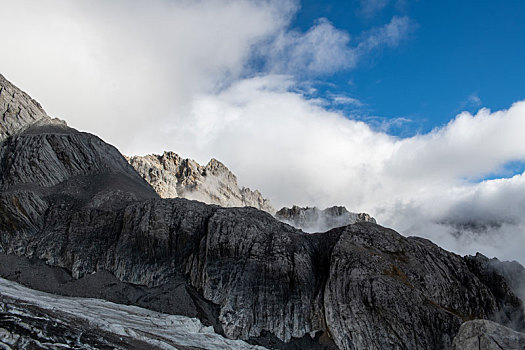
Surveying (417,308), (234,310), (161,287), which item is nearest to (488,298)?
(417,308)

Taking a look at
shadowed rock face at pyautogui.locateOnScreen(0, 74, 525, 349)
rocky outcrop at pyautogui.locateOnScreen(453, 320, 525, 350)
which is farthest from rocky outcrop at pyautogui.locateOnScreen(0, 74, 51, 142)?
rocky outcrop at pyautogui.locateOnScreen(453, 320, 525, 350)

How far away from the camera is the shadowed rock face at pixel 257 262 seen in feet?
223

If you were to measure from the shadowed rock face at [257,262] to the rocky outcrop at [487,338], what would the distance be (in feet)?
71.8

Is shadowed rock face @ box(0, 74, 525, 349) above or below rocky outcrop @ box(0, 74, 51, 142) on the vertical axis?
below

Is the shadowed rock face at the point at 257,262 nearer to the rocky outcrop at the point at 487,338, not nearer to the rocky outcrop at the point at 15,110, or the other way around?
the rocky outcrop at the point at 15,110

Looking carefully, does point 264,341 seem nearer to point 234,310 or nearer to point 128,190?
point 234,310

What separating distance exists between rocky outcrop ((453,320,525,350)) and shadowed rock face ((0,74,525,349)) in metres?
21.9

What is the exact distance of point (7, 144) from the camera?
4210 inches

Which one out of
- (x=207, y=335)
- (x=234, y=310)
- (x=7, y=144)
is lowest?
(x=207, y=335)

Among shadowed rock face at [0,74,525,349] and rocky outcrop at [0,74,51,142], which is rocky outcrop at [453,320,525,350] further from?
rocky outcrop at [0,74,51,142]

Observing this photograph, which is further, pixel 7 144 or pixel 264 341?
pixel 7 144

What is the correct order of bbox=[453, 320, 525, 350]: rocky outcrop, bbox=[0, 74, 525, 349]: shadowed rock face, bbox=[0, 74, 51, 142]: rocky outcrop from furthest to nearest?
1. bbox=[0, 74, 51, 142]: rocky outcrop
2. bbox=[0, 74, 525, 349]: shadowed rock face
3. bbox=[453, 320, 525, 350]: rocky outcrop

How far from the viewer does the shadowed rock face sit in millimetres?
68000

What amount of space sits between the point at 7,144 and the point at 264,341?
3603 inches
